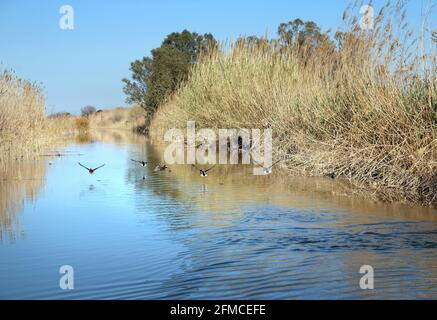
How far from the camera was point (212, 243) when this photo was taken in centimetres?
691

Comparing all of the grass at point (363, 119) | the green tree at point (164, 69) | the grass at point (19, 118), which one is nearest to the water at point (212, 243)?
the grass at point (363, 119)

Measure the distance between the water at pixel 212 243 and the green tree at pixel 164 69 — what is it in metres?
22.4

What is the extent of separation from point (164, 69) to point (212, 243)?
37598 mm

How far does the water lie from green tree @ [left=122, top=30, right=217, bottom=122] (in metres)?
22.4

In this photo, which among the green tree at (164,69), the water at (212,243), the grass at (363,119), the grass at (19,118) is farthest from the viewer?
the green tree at (164,69)

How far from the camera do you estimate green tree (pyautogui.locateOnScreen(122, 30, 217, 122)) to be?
4209cm

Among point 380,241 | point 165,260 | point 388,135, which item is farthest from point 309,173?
point 165,260

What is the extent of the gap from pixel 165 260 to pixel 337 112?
7.06 meters

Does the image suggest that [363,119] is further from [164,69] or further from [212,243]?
[164,69]

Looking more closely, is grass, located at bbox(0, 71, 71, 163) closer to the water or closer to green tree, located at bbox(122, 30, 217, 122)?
the water

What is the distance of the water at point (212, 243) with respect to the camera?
17.4 ft

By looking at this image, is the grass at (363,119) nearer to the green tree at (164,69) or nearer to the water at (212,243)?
the water at (212,243)
